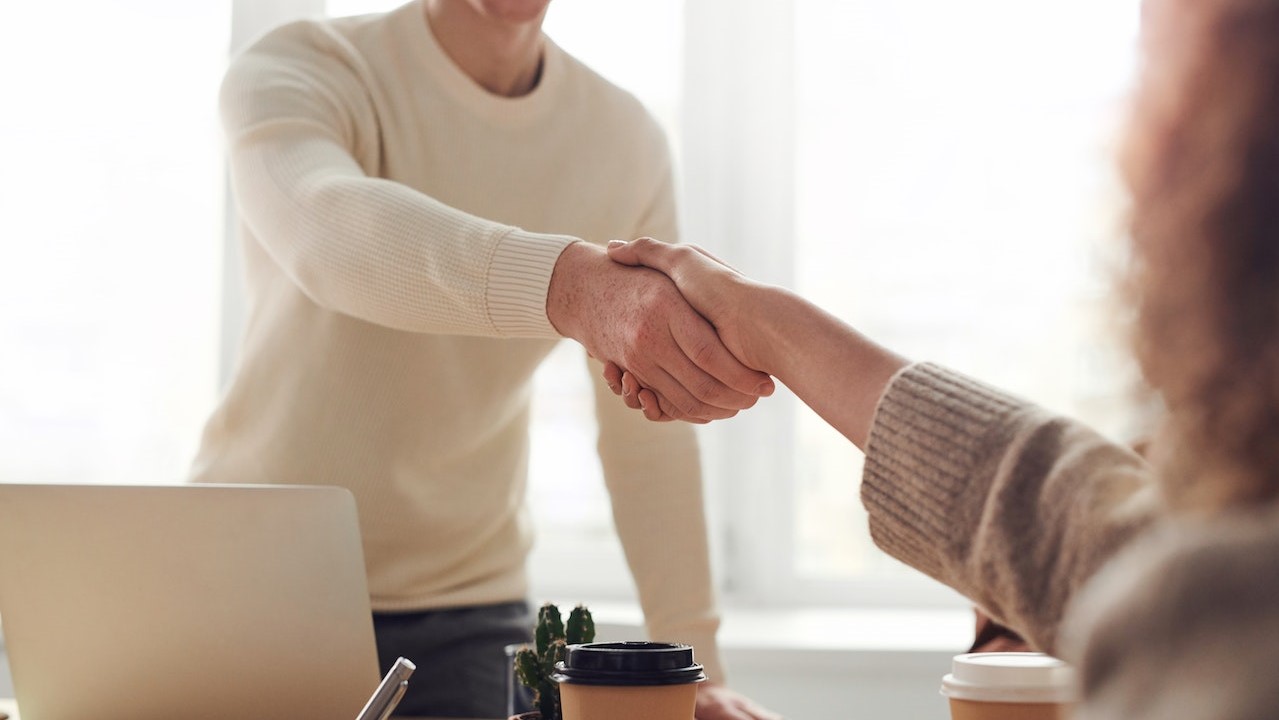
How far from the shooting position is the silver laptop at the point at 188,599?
107cm

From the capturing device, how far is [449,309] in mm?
1319

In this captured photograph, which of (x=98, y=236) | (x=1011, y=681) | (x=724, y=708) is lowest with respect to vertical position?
(x=724, y=708)

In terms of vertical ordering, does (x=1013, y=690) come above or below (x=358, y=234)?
below

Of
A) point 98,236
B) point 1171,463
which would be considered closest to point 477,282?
point 1171,463

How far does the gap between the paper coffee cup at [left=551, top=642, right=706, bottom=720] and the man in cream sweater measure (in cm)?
47

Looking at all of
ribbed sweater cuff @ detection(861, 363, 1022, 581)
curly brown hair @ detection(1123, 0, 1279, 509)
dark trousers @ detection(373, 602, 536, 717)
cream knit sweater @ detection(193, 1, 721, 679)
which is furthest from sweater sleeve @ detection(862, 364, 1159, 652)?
dark trousers @ detection(373, 602, 536, 717)

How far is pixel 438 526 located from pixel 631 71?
1346 mm

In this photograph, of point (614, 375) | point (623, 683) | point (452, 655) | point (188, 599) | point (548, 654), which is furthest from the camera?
point (452, 655)

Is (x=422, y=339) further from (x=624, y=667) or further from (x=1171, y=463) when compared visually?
(x=1171, y=463)

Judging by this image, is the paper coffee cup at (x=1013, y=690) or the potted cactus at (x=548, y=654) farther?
the potted cactus at (x=548, y=654)

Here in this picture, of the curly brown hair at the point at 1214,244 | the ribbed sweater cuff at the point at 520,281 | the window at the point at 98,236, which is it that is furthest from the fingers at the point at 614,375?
the window at the point at 98,236

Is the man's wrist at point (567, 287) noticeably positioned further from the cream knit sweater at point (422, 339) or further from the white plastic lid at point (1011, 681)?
the white plastic lid at point (1011, 681)

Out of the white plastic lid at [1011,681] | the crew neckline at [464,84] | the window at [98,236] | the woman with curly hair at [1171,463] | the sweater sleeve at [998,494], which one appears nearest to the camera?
the woman with curly hair at [1171,463]

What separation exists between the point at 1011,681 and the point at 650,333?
0.57 metres
